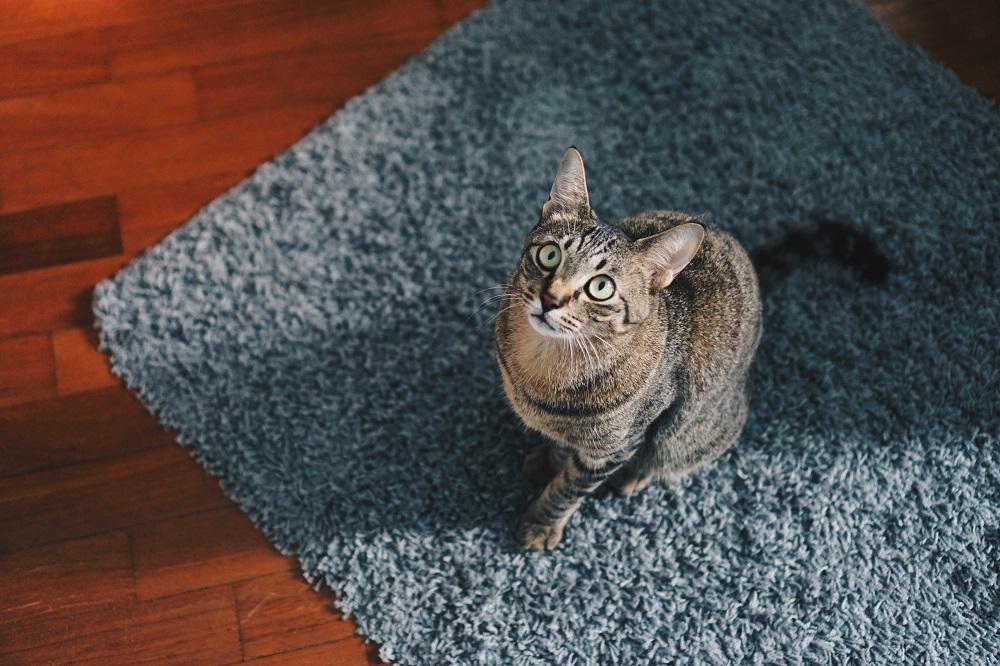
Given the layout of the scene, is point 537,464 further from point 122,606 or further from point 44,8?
point 44,8

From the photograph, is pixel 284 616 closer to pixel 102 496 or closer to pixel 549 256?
pixel 102 496

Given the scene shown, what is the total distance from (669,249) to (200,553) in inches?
36.7

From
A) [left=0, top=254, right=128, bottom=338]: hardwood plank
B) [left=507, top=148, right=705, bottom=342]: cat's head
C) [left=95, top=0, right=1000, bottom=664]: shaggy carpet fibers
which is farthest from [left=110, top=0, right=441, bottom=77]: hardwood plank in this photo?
[left=507, top=148, right=705, bottom=342]: cat's head

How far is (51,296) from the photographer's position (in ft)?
5.52

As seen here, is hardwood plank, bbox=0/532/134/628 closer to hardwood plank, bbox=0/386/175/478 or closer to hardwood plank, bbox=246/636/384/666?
hardwood plank, bbox=0/386/175/478

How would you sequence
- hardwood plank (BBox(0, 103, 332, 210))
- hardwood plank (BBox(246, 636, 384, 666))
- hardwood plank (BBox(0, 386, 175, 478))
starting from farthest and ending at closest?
hardwood plank (BBox(0, 103, 332, 210)), hardwood plank (BBox(0, 386, 175, 478)), hardwood plank (BBox(246, 636, 384, 666))

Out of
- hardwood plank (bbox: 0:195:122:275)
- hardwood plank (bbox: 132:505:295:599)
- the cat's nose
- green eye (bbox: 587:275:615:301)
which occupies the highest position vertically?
green eye (bbox: 587:275:615:301)

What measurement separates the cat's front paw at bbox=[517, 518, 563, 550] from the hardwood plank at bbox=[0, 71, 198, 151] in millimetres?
1107

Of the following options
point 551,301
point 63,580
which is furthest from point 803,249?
point 63,580

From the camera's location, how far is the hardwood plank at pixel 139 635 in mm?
1404

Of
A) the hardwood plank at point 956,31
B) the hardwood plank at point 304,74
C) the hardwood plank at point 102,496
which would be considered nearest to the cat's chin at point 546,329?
the hardwood plank at point 102,496

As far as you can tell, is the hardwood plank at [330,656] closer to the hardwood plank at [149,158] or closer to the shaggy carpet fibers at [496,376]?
the shaggy carpet fibers at [496,376]

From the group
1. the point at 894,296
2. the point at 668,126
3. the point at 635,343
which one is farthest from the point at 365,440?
the point at 894,296

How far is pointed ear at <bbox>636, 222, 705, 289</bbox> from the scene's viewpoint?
107cm
